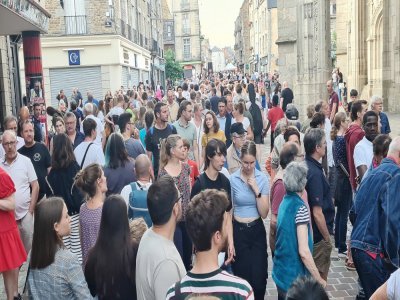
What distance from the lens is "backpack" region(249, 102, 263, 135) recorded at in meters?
13.1

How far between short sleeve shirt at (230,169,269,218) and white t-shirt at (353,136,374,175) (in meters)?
1.77

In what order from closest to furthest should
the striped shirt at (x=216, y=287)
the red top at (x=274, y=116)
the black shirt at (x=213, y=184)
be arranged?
the striped shirt at (x=216, y=287) → the black shirt at (x=213, y=184) → the red top at (x=274, y=116)

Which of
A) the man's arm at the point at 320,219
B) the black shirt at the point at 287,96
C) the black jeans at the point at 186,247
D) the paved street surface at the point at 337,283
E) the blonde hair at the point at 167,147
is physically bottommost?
the paved street surface at the point at 337,283

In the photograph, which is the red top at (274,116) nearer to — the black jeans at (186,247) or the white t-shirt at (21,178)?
the black jeans at (186,247)

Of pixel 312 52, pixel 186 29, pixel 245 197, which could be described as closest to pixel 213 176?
pixel 245 197

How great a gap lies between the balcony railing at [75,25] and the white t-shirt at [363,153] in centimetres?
2395

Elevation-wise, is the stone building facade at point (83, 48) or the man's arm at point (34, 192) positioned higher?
the stone building facade at point (83, 48)

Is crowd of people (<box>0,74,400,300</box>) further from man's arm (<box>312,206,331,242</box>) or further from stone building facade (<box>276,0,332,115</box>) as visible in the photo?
stone building facade (<box>276,0,332,115</box>)

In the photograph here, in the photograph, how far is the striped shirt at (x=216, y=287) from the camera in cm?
277

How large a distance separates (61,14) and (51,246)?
86.0ft

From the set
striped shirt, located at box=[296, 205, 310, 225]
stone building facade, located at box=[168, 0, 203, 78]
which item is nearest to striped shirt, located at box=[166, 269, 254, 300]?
striped shirt, located at box=[296, 205, 310, 225]

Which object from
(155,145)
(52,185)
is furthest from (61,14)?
(52,185)

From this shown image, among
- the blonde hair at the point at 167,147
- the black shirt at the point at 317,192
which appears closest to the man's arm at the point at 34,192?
the blonde hair at the point at 167,147

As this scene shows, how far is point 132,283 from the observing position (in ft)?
11.7
